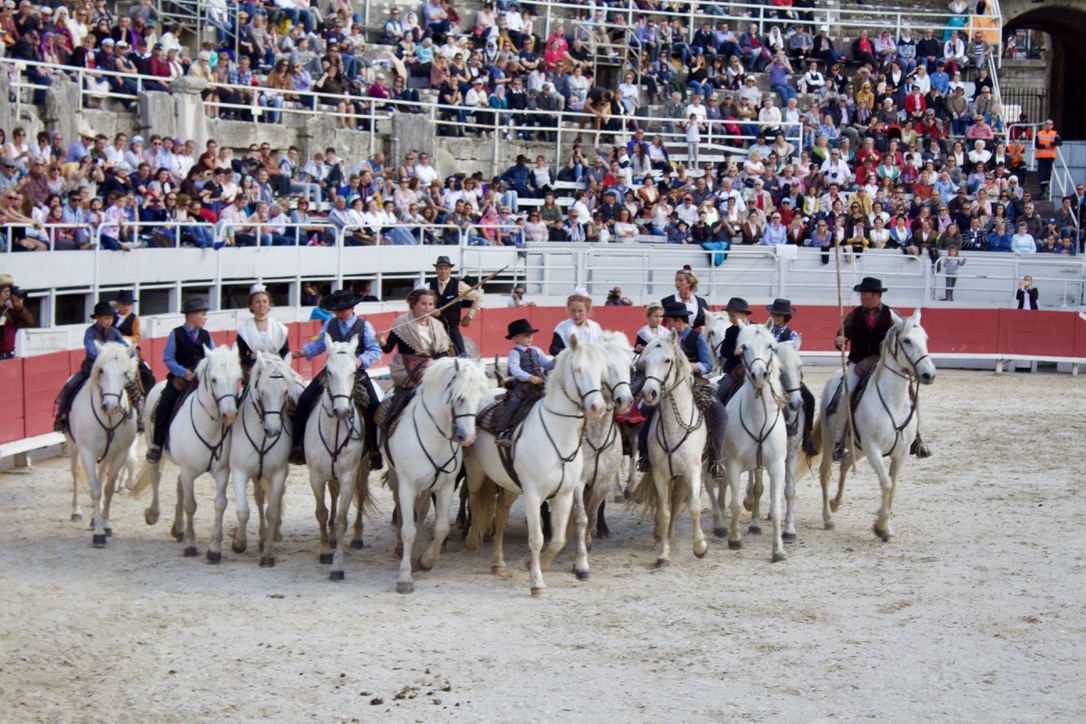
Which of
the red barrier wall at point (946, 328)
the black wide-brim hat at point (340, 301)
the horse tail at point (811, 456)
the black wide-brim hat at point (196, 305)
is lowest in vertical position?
the horse tail at point (811, 456)

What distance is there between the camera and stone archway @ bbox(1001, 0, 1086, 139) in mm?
35250

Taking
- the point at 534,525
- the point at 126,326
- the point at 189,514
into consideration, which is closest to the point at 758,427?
the point at 534,525

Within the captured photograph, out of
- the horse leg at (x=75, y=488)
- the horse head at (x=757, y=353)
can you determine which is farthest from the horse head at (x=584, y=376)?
the horse leg at (x=75, y=488)

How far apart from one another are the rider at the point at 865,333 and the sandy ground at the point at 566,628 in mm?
1156

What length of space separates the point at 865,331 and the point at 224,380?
5.40 meters

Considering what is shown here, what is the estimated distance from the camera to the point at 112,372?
454 inches

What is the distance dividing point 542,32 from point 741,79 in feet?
14.3

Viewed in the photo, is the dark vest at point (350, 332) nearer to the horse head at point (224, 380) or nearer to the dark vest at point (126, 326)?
the horse head at point (224, 380)

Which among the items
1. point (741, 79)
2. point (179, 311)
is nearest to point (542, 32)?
point (741, 79)

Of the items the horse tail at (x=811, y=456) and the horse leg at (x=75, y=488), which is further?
the horse tail at (x=811, y=456)

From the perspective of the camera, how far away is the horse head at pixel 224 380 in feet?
35.1

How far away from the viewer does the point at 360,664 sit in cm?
850

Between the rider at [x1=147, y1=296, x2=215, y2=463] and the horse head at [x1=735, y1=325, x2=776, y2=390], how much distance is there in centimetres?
420

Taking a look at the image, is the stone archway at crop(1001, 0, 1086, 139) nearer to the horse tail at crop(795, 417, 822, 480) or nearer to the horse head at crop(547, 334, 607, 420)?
the horse tail at crop(795, 417, 822, 480)
